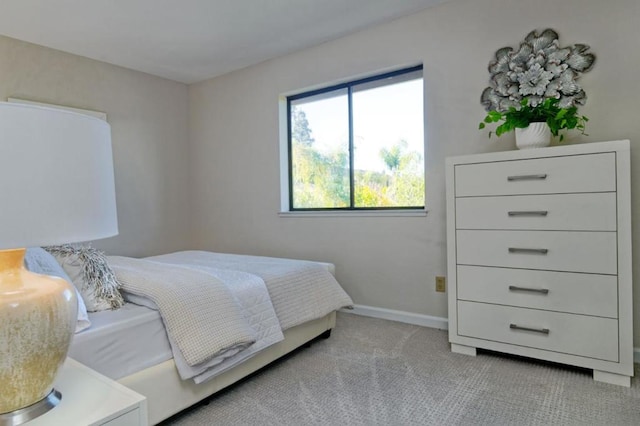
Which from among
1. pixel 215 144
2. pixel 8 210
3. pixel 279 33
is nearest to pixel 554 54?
pixel 279 33

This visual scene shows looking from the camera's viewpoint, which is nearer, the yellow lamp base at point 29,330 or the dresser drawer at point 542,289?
the yellow lamp base at point 29,330

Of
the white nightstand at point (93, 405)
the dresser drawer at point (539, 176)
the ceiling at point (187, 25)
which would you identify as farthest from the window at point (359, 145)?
the white nightstand at point (93, 405)

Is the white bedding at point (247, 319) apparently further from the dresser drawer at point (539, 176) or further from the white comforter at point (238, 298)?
the dresser drawer at point (539, 176)

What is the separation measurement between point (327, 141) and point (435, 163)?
109 centimetres

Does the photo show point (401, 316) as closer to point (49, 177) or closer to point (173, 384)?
point (173, 384)

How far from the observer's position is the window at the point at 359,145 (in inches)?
118

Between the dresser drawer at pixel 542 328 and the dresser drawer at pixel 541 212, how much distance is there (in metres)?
0.46

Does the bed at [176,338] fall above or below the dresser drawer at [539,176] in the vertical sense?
below

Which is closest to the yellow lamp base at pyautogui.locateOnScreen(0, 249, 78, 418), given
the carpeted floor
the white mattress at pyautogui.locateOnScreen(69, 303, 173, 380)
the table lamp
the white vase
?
the table lamp

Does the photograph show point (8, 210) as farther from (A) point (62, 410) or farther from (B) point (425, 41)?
(B) point (425, 41)

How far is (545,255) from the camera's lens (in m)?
2.02

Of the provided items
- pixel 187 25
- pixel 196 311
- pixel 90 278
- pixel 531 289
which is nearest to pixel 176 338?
pixel 196 311

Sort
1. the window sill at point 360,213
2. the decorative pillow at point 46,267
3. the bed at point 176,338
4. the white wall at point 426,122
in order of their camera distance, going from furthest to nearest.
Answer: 1. the window sill at point 360,213
2. the white wall at point 426,122
3. the bed at point 176,338
4. the decorative pillow at point 46,267

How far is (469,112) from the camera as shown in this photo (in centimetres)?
262
